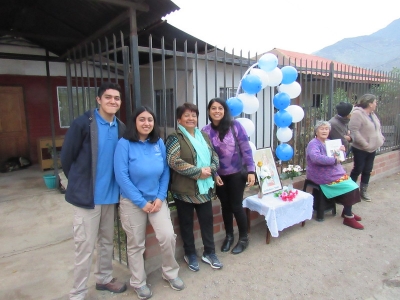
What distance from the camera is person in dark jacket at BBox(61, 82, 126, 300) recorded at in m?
2.12

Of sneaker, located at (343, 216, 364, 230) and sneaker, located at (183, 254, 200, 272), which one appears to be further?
sneaker, located at (343, 216, 364, 230)

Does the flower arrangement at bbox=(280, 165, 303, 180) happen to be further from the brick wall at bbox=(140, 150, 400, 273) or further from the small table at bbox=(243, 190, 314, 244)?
the small table at bbox=(243, 190, 314, 244)

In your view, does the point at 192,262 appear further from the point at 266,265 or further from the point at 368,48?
the point at 368,48

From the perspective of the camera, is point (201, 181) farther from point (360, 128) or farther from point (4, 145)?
point (4, 145)

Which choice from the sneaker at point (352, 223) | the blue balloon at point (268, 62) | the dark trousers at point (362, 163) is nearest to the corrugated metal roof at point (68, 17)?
the blue balloon at point (268, 62)

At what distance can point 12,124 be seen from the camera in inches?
290

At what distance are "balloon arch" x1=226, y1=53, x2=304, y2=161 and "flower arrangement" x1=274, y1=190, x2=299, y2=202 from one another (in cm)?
52

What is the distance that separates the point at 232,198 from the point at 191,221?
0.51 m

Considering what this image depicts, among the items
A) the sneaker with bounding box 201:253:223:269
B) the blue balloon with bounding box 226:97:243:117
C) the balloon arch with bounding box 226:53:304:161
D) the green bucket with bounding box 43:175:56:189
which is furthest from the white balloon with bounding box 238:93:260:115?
the green bucket with bounding box 43:175:56:189

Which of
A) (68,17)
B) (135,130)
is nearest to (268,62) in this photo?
(135,130)

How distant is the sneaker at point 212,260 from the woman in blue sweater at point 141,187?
1.46 feet

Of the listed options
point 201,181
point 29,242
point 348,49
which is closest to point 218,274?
point 201,181

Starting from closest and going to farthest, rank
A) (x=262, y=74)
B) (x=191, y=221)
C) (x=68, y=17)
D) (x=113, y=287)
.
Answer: (x=113, y=287), (x=191, y=221), (x=262, y=74), (x=68, y=17)

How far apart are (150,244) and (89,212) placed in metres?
0.75
